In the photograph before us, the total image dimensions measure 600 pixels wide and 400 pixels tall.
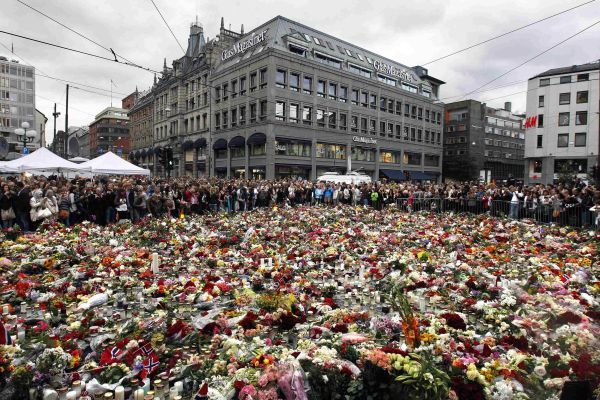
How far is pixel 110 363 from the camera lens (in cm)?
388

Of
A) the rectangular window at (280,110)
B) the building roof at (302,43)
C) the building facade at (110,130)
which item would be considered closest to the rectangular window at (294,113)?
the rectangular window at (280,110)

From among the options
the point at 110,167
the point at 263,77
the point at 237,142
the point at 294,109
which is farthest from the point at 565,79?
the point at 110,167

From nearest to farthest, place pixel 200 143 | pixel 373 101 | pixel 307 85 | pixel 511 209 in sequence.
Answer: pixel 511 209 → pixel 307 85 → pixel 200 143 → pixel 373 101

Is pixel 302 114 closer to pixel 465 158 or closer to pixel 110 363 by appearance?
pixel 110 363

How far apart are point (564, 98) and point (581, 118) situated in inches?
150

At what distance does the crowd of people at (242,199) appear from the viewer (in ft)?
43.3

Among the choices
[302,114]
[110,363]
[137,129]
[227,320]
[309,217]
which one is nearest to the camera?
[110,363]

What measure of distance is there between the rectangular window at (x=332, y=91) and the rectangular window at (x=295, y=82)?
15.8 feet

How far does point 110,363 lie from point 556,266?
26.0 feet

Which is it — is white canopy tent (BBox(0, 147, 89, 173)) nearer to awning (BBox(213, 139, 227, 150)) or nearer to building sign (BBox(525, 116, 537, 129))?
awning (BBox(213, 139, 227, 150))

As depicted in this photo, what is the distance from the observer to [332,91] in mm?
47125

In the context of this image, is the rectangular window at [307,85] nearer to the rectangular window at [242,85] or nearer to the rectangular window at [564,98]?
the rectangular window at [242,85]

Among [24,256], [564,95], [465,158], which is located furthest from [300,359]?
[465,158]

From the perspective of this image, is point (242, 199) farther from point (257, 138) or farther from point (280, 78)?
point (280, 78)
